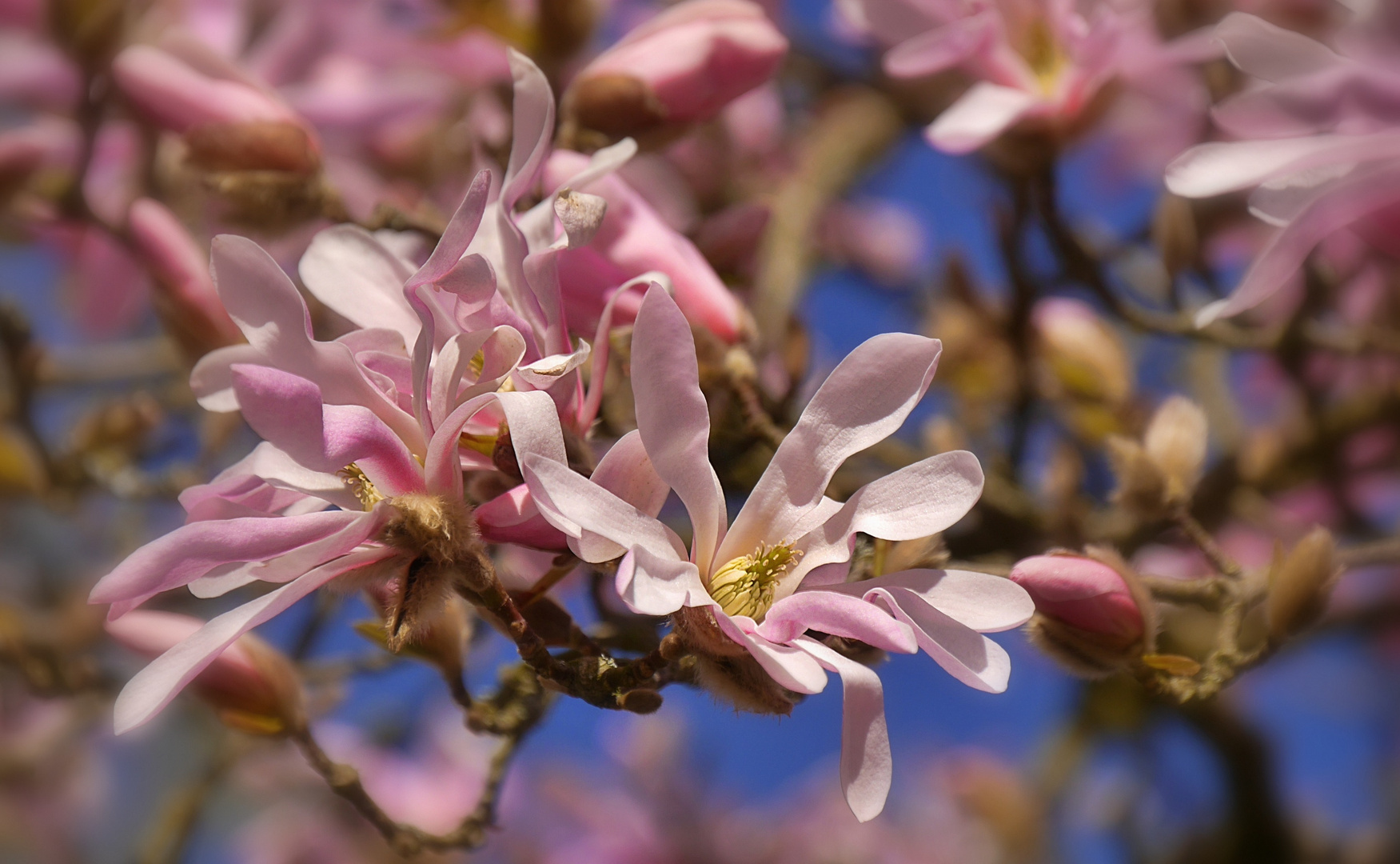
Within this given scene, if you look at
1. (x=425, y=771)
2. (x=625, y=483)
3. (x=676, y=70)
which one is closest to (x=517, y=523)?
(x=625, y=483)

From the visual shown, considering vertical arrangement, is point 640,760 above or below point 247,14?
below

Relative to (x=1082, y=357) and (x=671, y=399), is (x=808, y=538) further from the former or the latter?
(x=1082, y=357)

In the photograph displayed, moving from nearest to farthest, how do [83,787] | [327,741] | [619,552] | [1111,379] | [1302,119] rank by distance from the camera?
[619,552] → [1302,119] → [1111,379] → [327,741] → [83,787]

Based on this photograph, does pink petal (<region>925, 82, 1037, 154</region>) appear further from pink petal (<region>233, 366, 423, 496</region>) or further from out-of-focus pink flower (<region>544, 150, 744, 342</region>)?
pink petal (<region>233, 366, 423, 496</region>)

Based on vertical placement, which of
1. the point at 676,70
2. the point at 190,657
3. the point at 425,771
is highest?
the point at 676,70

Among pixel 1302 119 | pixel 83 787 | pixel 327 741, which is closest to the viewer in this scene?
pixel 1302 119

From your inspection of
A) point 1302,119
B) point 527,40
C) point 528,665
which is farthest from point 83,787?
point 1302,119

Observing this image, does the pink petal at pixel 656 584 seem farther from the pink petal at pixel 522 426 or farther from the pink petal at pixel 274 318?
the pink petal at pixel 274 318

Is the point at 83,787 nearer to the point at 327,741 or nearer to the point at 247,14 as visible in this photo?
the point at 327,741

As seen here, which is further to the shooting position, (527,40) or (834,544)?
(527,40)
